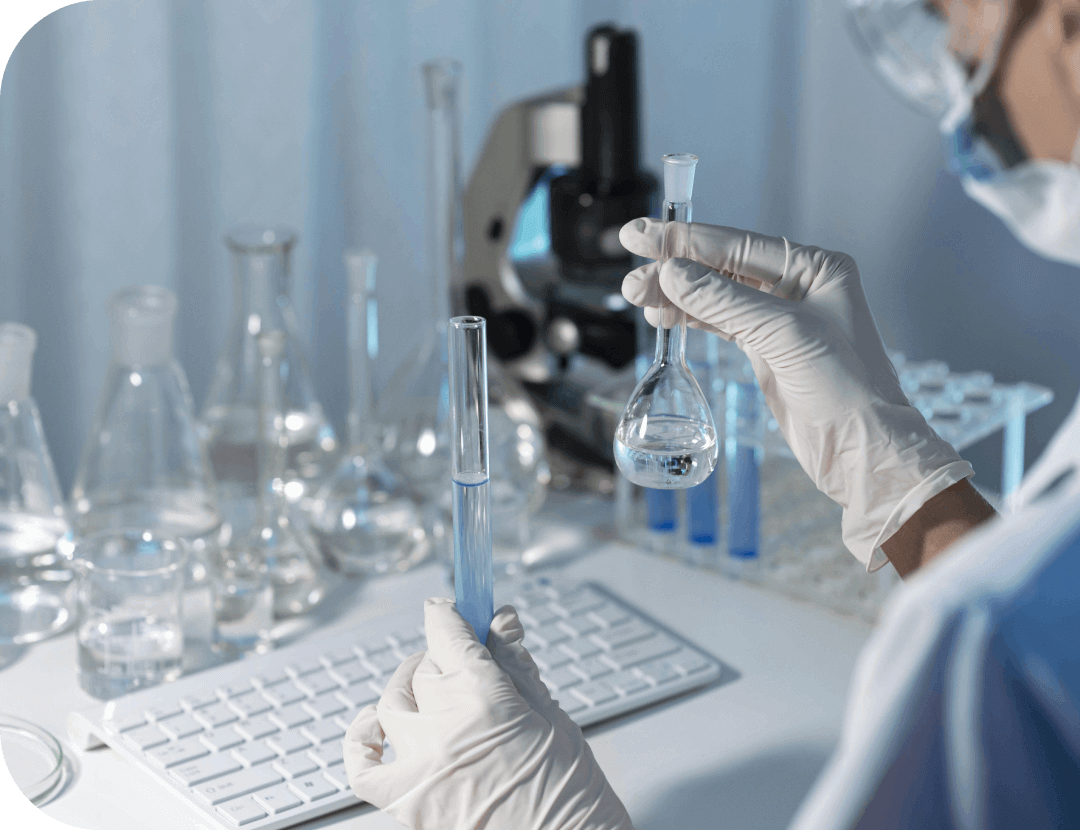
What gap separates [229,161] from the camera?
1.64 metres

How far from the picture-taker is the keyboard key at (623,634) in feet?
3.50

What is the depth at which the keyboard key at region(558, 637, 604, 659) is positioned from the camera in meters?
1.05

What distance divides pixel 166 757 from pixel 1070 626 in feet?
2.10

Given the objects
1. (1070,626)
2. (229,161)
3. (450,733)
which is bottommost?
(450,733)

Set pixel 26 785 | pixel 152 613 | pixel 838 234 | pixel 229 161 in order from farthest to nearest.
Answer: pixel 838 234, pixel 229 161, pixel 152 613, pixel 26 785

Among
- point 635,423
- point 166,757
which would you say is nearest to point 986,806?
point 635,423

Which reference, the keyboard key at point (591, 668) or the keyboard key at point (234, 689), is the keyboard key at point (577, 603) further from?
the keyboard key at point (234, 689)

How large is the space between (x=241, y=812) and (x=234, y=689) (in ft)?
0.57

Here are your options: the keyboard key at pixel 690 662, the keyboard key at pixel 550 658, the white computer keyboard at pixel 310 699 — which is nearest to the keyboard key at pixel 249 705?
the white computer keyboard at pixel 310 699

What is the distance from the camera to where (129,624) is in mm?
1008

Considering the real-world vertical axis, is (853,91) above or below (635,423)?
above

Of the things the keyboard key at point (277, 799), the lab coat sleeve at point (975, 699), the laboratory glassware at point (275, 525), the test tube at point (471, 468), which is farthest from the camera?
the laboratory glassware at point (275, 525)

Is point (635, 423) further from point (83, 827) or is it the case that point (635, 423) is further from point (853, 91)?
point (853, 91)

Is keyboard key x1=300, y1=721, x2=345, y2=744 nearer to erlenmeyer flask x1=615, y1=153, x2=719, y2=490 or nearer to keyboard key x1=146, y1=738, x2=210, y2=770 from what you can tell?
keyboard key x1=146, y1=738, x2=210, y2=770
